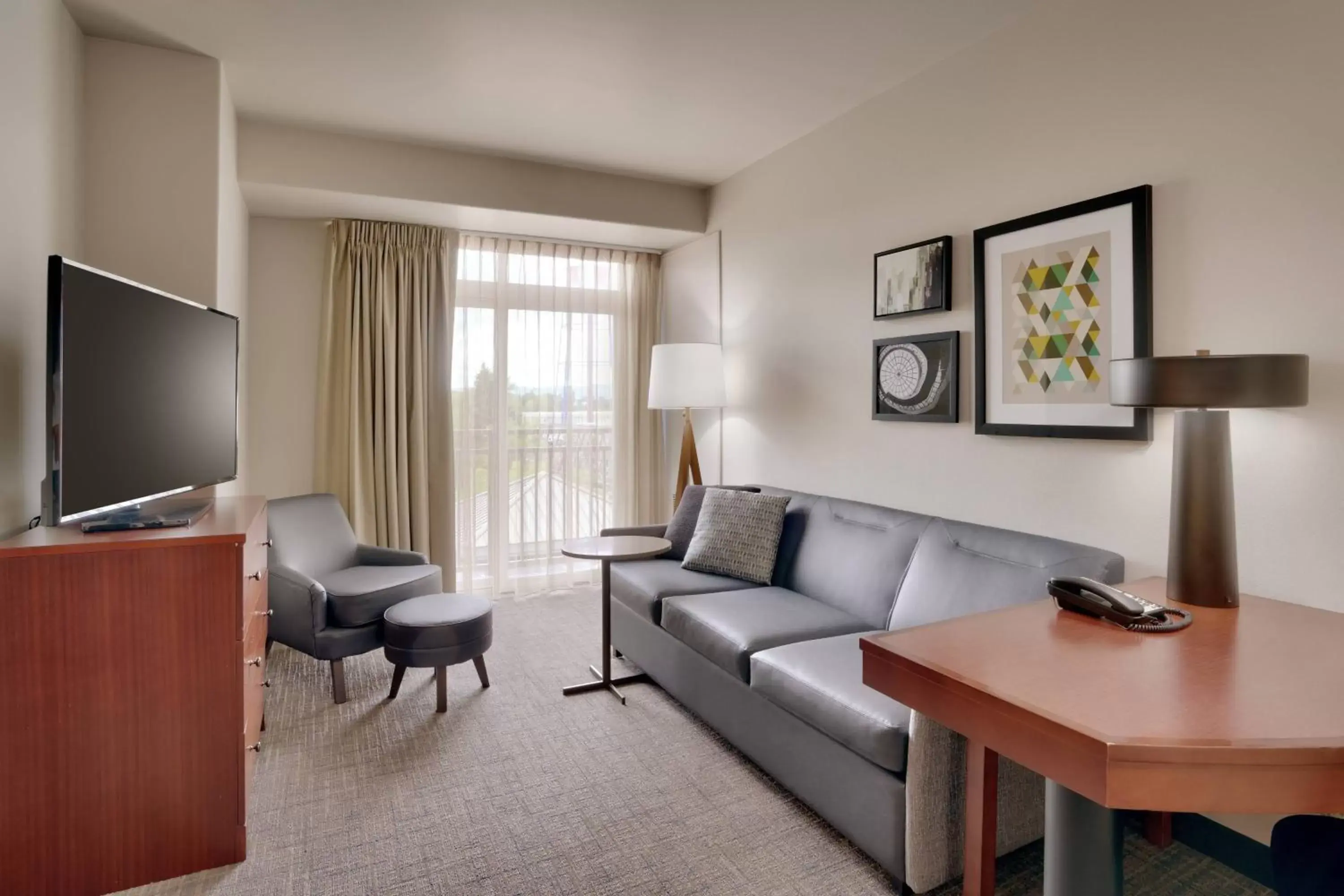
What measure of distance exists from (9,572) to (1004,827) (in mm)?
2661

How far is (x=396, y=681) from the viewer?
3084 mm

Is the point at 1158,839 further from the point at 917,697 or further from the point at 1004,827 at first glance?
the point at 917,697

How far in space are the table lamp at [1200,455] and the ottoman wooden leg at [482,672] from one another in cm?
260

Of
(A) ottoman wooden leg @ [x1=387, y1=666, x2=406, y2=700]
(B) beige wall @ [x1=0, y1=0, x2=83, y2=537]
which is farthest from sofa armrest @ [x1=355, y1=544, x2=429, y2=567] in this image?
(B) beige wall @ [x1=0, y1=0, x2=83, y2=537]

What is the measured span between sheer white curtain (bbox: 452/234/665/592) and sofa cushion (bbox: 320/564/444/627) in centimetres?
108

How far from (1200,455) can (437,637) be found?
8.79ft

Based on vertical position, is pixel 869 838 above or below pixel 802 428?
below

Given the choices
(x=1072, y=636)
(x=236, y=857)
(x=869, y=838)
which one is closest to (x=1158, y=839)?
(x=869, y=838)

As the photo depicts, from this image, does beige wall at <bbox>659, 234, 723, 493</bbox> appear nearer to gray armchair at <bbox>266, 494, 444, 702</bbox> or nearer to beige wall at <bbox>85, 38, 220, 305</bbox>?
gray armchair at <bbox>266, 494, 444, 702</bbox>

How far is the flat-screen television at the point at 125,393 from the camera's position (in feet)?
5.88

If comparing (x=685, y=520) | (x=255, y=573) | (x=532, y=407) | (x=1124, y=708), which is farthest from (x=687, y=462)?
(x=1124, y=708)

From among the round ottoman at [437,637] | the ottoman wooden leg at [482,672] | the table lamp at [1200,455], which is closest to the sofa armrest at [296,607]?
the round ottoman at [437,637]

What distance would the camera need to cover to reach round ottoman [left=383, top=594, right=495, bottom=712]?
2906mm

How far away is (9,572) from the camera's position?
1.73 meters
